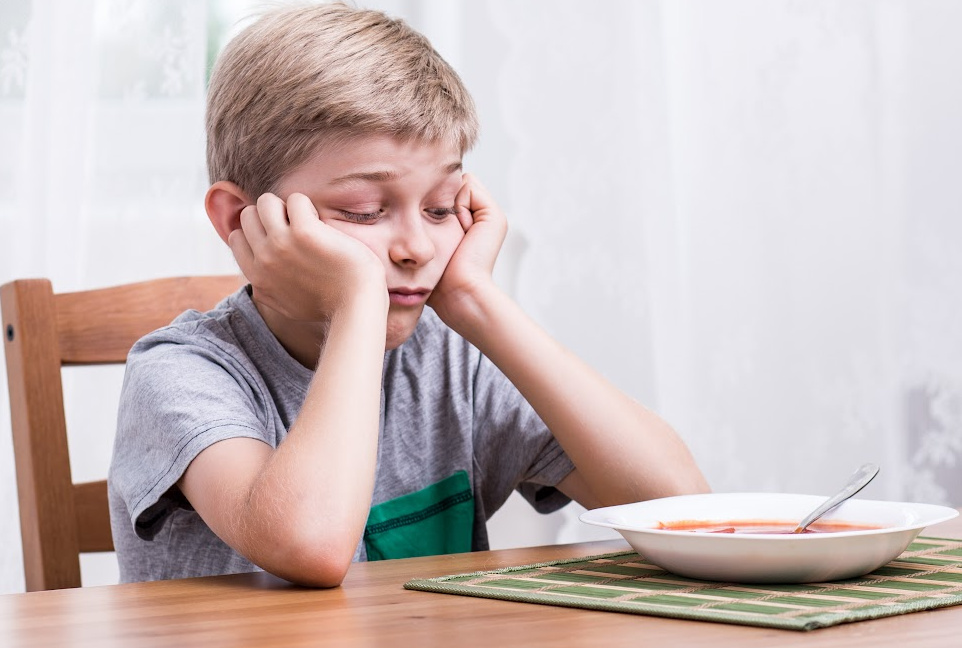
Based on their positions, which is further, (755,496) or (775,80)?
(775,80)

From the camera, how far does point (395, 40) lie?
3.49 ft

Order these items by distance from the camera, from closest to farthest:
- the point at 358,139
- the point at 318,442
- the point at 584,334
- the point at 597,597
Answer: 1. the point at 597,597
2. the point at 318,442
3. the point at 358,139
4. the point at 584,334

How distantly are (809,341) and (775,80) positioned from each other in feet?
1.55

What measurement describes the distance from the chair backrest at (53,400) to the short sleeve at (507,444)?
0.39 metres

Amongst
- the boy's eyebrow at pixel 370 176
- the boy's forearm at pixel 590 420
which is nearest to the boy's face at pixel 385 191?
the boy's eyebrow at pixel 370 176

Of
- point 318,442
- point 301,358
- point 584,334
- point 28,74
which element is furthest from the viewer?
point 584,334

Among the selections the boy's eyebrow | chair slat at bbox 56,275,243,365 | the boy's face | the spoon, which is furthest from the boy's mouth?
the spoon

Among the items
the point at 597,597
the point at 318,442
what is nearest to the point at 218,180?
the point at 318,442

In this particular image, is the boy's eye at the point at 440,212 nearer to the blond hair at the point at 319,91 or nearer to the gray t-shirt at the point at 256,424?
the blond hair at the point at 319,91

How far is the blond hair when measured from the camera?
0.99m

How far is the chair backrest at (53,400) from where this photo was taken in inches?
42.8

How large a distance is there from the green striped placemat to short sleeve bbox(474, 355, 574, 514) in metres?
0.37

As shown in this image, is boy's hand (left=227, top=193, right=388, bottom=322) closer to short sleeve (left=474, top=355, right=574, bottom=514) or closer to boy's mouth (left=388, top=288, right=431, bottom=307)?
boy's mouth (left=388, top=288, right=431, bottom=307)

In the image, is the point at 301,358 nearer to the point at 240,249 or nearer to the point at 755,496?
the point at 240,249
